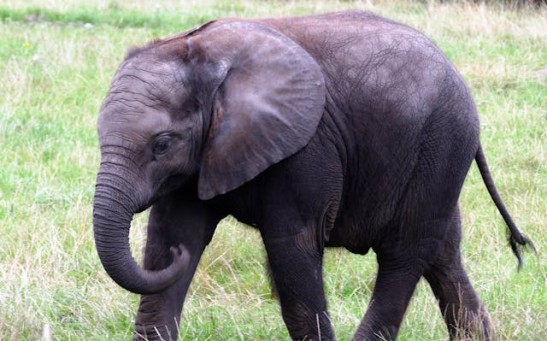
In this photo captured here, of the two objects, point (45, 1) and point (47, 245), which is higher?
point (47, 245)

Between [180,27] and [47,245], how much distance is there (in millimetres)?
7639

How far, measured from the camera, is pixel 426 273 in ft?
17.8

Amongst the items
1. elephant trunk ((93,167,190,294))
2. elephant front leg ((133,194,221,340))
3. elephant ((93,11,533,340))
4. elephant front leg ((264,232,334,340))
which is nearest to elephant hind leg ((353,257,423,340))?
elephant ((93,11,533,340))

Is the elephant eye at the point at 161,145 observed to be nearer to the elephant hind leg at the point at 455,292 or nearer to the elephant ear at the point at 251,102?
the elephant ear at the point at 251,102

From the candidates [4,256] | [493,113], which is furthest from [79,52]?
[4,256]

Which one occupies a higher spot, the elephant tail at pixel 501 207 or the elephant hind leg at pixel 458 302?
the elephant tail at pixel 501 207

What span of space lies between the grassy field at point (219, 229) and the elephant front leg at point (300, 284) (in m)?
0.66

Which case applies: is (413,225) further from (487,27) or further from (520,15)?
(520,15)

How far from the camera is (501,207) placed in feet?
17.6

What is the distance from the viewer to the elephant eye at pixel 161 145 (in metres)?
4.38

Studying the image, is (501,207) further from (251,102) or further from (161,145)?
(161,145)

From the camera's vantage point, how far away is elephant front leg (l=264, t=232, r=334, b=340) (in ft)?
14.9

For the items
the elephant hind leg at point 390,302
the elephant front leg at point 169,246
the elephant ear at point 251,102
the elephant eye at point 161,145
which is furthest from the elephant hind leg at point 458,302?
the elephant eye at point 161,145

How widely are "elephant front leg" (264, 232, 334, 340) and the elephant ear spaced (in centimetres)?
32
